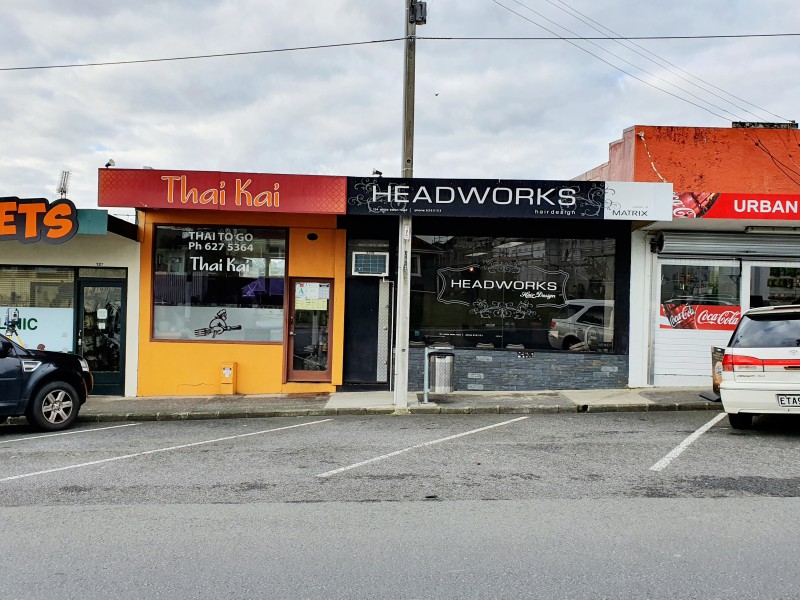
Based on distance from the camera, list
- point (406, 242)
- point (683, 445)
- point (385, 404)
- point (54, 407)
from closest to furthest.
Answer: point (683, 445), point (54, 407), point (406, 242), point (385, 404)

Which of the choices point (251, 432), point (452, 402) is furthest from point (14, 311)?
point (452, 402)

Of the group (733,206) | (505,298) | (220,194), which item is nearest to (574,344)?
(505,298)

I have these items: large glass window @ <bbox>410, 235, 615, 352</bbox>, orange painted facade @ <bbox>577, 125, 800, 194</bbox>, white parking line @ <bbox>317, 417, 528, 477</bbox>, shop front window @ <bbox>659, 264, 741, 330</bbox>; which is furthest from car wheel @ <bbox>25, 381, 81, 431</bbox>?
orange painted facade @ <bbox>577, 125, 800, 194</bbox>

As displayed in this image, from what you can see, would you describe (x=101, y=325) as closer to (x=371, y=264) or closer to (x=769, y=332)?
(x=371, y=264)

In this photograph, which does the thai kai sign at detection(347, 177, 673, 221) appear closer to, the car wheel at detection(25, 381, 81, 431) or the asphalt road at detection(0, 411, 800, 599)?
the asphalt road at detection(0, 411, 800, 599)

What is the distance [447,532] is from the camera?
533 centimetres

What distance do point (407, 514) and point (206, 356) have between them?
899cm

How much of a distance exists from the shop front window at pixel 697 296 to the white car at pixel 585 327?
3.47 ft

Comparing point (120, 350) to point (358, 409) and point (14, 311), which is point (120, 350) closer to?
point (14, 311)

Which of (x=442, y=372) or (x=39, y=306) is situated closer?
(x=442, y=372)

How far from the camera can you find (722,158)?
47.6 feet

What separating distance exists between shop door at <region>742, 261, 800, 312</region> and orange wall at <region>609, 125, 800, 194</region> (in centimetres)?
175

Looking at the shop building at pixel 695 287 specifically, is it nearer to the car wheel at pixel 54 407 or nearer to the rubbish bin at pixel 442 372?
the rubbish bin at pixel 442 372

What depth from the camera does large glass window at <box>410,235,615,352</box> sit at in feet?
46.0
